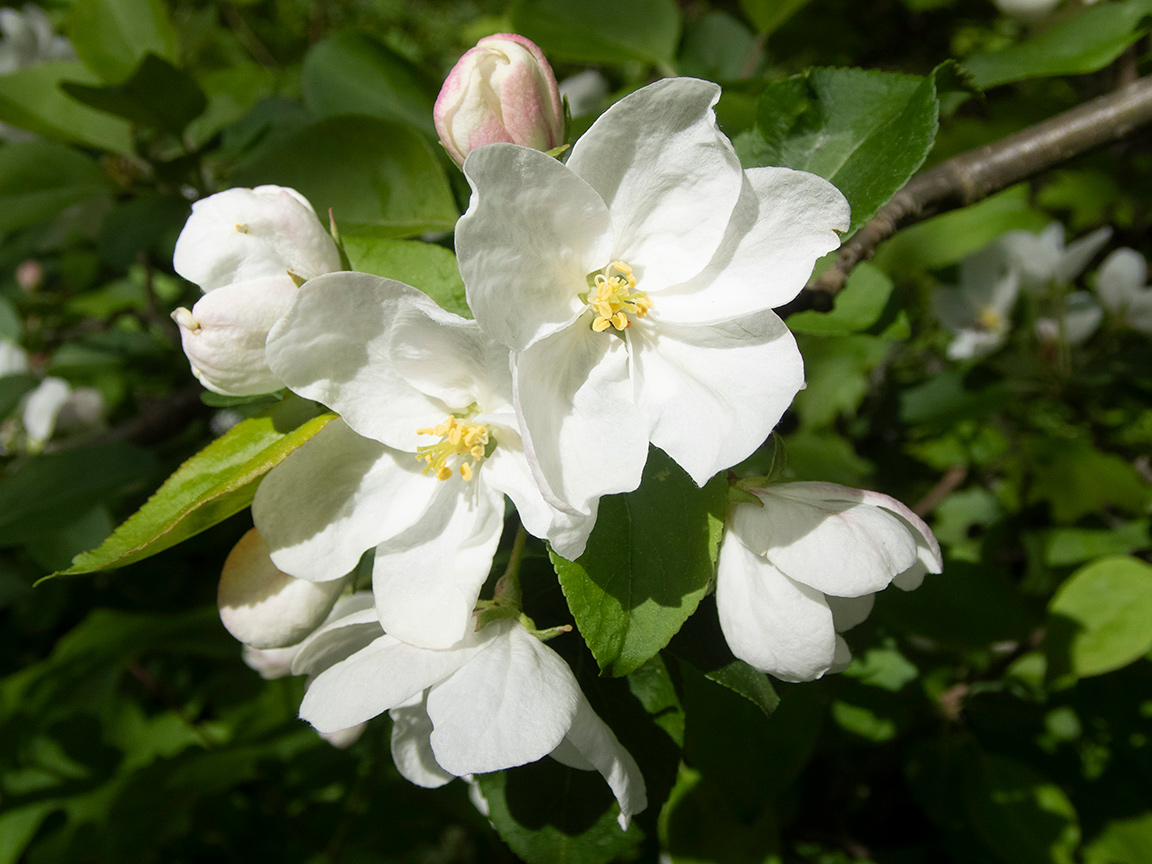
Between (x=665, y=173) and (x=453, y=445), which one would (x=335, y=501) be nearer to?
(x=453, y=445)

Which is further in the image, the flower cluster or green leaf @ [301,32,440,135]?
green leaf @ [301,32,440,135]

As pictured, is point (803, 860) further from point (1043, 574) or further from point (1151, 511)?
point (1151, 511)

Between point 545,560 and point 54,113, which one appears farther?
point 54,113

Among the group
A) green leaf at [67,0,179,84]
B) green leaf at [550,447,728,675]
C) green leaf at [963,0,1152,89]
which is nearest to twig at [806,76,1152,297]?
green leaf at [963,0,1152,89]

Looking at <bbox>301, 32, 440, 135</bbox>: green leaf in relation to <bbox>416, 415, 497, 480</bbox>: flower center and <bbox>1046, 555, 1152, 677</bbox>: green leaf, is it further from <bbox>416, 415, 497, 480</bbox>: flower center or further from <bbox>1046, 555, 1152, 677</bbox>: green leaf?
<bbox>1046, 555, 1152, 677</bbox>: green leaf

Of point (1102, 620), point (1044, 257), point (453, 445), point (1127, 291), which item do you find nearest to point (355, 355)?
point (453, 445)

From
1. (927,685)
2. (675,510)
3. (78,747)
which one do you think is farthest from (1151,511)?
(78,747)
